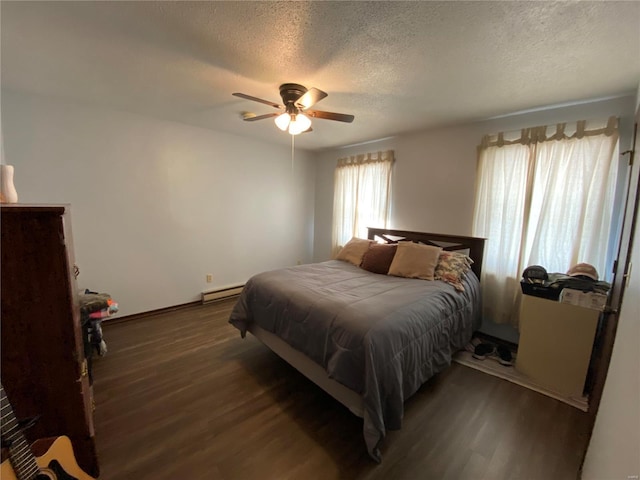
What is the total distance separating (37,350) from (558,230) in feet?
12.0

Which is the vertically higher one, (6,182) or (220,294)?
(6,182)

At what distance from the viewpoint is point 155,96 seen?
2.44 meters

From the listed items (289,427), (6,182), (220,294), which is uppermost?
(6,182)

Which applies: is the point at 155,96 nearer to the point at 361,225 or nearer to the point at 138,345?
the point at 138,345

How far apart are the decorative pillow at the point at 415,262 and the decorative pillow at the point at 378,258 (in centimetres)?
7

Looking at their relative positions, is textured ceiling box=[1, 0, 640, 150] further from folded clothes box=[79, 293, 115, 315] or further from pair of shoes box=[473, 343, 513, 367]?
pair of shoes box=[473, 343, 513, 367]

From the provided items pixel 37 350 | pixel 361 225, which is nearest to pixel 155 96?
pixel 37 350

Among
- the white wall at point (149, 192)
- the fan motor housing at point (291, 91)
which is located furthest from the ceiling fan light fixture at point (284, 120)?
the white wall at point (149, 192)

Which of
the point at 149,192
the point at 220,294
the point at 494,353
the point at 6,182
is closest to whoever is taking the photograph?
the point at 6,182

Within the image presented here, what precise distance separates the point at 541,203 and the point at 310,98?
2.42 metres

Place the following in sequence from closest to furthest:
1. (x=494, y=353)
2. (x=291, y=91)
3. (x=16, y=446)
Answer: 1. (x=16, y=446)
2. (x=291, y=91)
3. (x=494, y=353)

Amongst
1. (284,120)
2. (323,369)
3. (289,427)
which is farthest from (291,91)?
(289,427)

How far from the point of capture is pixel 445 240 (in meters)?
3.16

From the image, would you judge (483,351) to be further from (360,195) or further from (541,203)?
(360,195)
